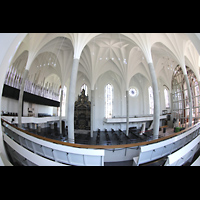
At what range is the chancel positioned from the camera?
7.09ft

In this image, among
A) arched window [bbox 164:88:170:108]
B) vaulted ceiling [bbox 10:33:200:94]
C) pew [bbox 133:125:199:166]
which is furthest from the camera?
arched window [bbox 164:88:170:108]

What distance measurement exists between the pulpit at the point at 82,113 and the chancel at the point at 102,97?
0.15m

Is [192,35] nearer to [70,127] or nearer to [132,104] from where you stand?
[70,127]

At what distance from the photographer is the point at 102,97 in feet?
48.0

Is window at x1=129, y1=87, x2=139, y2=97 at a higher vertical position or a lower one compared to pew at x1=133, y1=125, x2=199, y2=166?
higher

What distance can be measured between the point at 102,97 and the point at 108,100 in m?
1.17

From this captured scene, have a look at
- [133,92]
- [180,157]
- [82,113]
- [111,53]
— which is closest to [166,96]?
[133,92]

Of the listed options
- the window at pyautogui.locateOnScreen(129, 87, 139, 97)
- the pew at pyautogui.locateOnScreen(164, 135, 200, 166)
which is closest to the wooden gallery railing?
the pew at pyautogui.locateOnScreen(164, 135, 200, 166)

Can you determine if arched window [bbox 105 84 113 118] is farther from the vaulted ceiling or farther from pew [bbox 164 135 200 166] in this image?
pew [bbox 164 135 200 166]

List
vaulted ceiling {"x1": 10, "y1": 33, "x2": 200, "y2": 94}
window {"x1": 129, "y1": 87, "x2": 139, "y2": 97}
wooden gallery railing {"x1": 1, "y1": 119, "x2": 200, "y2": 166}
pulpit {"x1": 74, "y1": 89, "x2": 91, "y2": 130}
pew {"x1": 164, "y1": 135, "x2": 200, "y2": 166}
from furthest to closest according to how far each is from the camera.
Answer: window {"x1": 129, "y1": 87, "x2": 139, "y2": 97} < pulpit {"x1": 74, "y1": 89, "x2": 91, "y2": 130} < vaulted ceiling {"x1": 10, "y1": 33, "x2": 200, "y2": 94} < wooden gallery railing {"x1": 1, "y1": 119, "x2": 200, "y2": 166} < pew {"x1": 164, "y1": 135, "x2": 200, "y2": 166}

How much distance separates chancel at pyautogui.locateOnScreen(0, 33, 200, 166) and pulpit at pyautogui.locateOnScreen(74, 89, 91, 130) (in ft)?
0.50

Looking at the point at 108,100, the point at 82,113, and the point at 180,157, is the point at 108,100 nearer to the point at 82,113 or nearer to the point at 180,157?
the point at 82,113
